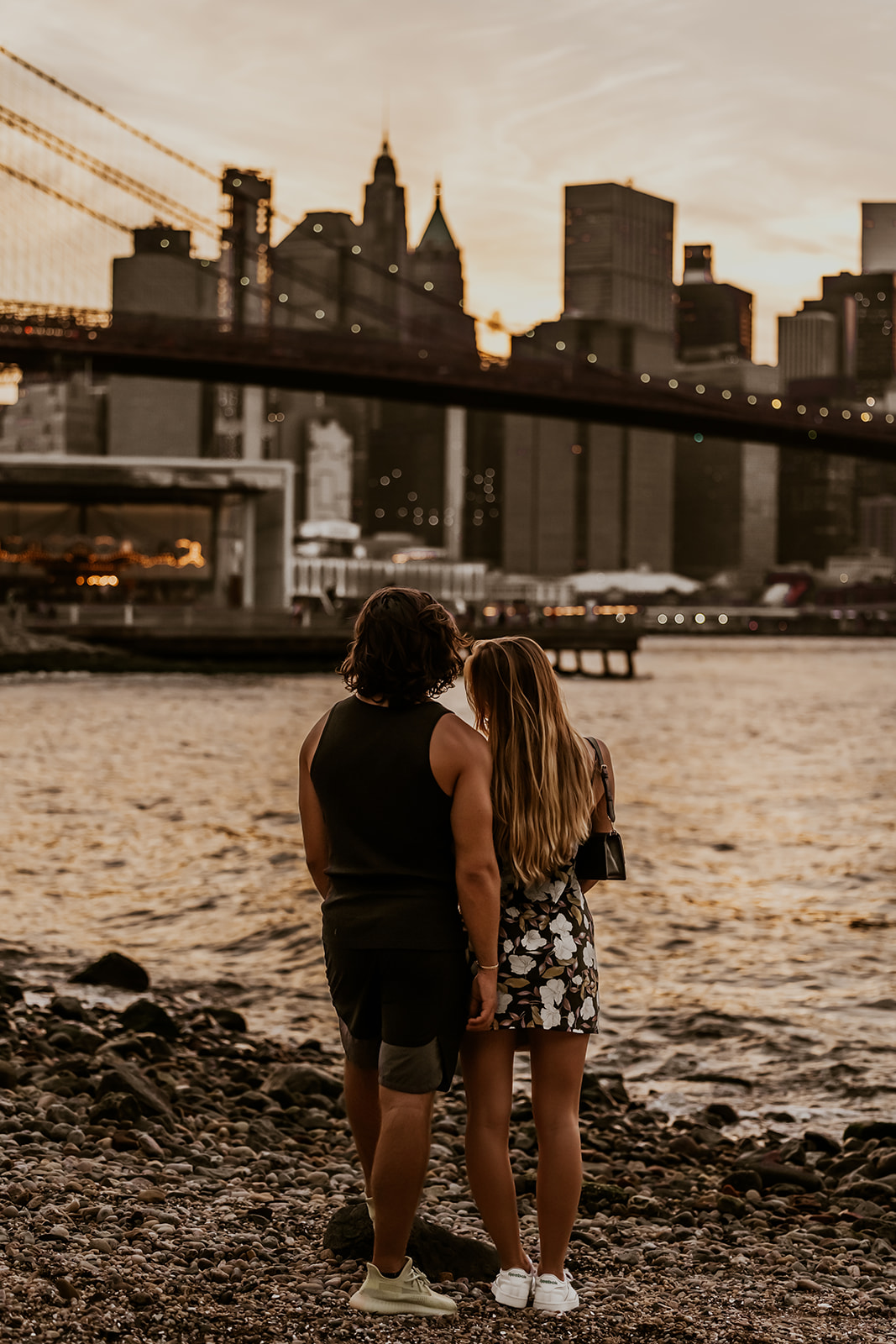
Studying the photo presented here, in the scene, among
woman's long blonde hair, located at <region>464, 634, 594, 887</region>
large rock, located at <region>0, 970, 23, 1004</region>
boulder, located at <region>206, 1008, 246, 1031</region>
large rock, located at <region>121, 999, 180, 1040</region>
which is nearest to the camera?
woman's long blonde hair, located at <region>464, 634, 594, 887</region>

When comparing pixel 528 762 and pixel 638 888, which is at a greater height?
pixel 528 762

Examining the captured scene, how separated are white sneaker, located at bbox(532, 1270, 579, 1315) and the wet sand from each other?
12.0 ft

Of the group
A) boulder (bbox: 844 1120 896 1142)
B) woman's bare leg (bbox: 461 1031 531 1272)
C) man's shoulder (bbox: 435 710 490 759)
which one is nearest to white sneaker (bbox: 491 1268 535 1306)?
woman's bare leg (bbox: 461 1031 531 1272)

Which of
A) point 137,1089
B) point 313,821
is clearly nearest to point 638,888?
point 137,1089

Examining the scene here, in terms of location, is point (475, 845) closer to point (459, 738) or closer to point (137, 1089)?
point (459, 738)

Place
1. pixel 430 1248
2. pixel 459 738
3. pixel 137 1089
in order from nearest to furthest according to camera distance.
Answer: pixel 459 738 < pixel 430 1248 < pixel 137 1089

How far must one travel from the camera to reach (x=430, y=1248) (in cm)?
368

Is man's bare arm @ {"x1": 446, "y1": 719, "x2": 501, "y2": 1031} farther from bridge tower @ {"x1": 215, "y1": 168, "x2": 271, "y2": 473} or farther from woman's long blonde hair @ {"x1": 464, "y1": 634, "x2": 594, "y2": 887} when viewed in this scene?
bridge tower @ {"x1": 215, "y1": 168, "x2": 271, "y2": 473}

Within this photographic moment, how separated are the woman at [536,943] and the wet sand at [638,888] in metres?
3.77

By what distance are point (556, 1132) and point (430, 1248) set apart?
0.57 meters

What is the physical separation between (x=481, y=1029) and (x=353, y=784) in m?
0.64

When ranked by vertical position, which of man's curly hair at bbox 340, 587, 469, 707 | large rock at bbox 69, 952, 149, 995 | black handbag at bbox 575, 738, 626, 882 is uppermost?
man's curly hair at bbox 340, 587, 469, 707

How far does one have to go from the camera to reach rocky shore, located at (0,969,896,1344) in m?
3.39

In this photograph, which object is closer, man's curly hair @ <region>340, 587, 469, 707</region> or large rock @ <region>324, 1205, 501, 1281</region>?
man's curly hair @ <region>340, 587, 469, 707</region>
